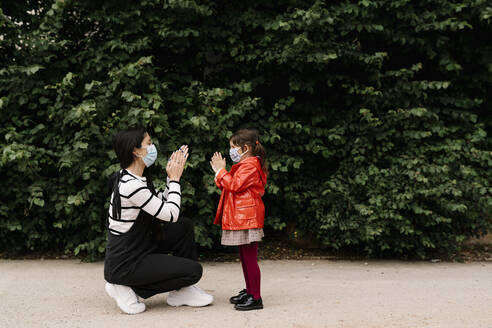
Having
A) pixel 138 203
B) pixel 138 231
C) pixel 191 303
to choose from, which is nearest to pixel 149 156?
pixel 138 203

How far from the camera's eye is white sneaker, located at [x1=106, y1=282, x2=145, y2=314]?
12.2 ft

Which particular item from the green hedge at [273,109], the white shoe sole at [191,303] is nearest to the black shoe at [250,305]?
the white shoe sole at [191,303]

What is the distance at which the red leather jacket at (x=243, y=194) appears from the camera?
3754 mm

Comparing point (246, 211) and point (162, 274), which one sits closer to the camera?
point (162, 274)

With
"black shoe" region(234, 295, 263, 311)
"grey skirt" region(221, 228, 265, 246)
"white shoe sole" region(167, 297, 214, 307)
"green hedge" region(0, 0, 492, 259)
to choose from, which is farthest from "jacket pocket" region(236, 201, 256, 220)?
"green hedge" region(0, 0, 492, 259)

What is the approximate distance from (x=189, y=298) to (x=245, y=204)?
0.94 m

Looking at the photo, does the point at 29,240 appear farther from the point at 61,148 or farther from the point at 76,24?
the point at 76,24

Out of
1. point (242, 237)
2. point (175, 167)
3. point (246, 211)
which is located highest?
point (175, 167)

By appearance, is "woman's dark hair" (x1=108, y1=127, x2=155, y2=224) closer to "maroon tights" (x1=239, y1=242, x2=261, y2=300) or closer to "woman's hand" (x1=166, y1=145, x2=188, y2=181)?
"woman's hand" (x1=166, y1=145, x2=188, y2=181)

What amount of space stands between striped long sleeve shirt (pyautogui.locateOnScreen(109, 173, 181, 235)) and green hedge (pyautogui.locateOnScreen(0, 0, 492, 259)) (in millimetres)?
1631

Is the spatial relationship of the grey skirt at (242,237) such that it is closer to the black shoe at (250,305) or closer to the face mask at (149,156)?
the black shoe at (250,305)

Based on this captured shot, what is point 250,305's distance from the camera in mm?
3818

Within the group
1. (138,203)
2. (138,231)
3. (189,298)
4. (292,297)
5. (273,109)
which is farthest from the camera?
(273,109)

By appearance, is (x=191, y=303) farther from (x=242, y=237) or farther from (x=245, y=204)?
(x=245, y=204)
